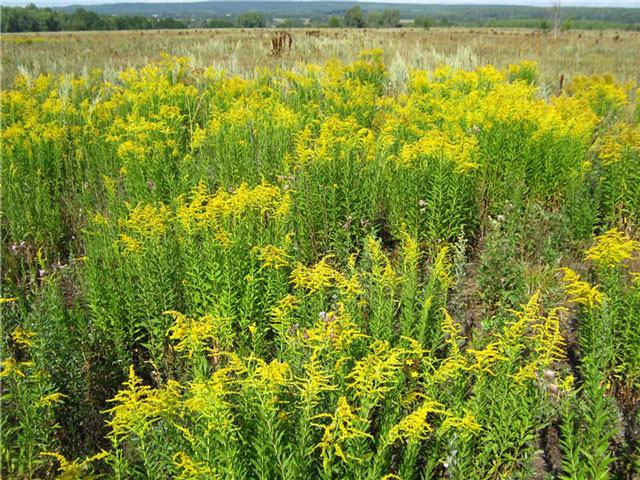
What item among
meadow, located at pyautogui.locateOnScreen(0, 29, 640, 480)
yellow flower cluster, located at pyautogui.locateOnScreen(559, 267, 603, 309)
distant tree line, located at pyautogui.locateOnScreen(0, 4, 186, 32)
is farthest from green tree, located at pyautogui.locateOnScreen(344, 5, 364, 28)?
yellow flower cluster, located at pyautogui.locateOnScreen(559, 267, 603, 309)

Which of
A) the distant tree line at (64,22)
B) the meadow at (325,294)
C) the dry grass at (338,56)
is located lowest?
the meadow at (325,294)

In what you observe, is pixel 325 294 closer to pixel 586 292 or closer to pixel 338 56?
pixel 586 292

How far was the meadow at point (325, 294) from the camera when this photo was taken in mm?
2037

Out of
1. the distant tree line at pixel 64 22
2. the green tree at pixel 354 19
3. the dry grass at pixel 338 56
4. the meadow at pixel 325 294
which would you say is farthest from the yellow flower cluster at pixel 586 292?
the green tree at pixel 354 19

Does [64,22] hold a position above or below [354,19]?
below

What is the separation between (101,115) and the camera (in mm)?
6996

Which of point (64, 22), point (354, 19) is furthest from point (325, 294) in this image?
point (354, 19)

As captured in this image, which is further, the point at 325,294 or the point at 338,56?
the point at 338,56

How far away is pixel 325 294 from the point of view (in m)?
2.85

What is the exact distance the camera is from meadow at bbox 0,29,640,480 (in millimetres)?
2037

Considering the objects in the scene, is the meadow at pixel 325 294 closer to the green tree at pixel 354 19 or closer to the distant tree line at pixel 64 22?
the distant tree line at pixel 64 22

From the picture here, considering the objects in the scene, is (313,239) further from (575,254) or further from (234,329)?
(575,254)

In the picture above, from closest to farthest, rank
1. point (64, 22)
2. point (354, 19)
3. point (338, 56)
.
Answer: point (338, 56) → point (64, 22) → point (354, 19)

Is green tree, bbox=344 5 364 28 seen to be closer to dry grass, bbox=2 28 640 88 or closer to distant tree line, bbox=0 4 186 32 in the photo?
distant tree line, bbox=0 4 186 32
